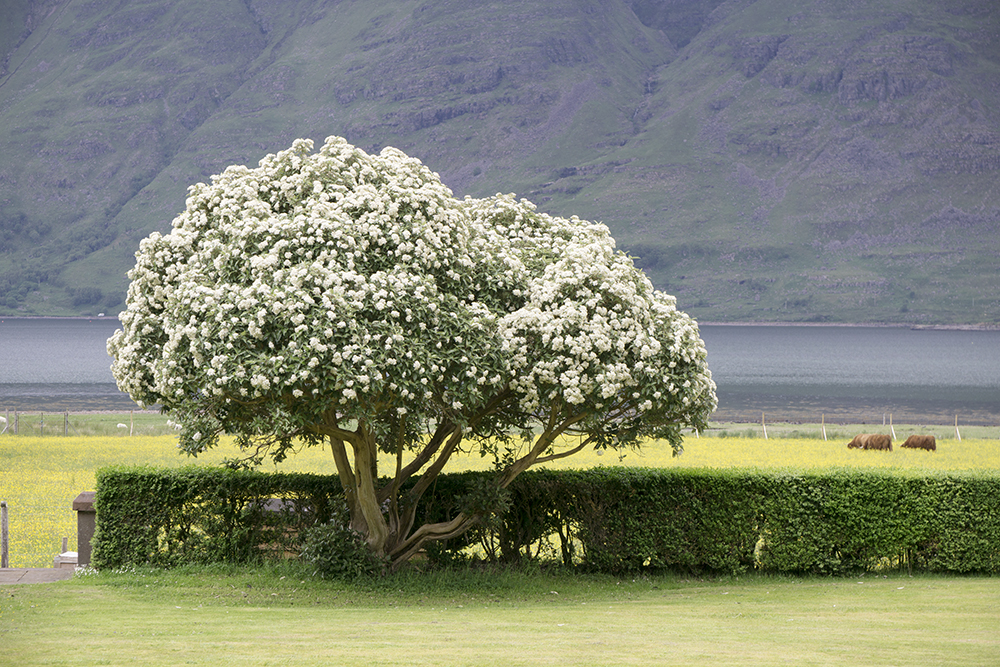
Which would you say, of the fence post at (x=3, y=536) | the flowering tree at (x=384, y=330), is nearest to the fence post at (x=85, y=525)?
the fence post at (x=3, y=536)

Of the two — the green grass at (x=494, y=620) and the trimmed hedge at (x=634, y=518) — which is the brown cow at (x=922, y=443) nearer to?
the trimmed hedge at (x=634, y=518)

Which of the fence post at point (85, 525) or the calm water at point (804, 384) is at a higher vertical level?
the calm water at point (804, 384)

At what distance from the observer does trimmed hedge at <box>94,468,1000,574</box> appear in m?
16.3

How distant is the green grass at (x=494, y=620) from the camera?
33.4 feet

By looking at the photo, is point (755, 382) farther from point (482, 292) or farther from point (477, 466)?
point (482, 292)

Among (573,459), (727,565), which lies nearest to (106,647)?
(727,565)

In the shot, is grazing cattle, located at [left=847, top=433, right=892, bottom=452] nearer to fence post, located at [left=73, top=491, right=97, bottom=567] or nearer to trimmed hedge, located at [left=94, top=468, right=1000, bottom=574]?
trimmed hedge, located at [left=94, top=468, right=1000, bottom=574]

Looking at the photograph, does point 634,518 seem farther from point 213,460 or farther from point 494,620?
point 213,460

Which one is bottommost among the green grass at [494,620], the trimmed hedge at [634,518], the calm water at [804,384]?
the green grass at [494,620]

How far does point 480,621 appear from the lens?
12.7 m

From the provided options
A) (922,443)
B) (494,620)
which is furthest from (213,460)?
(922,443)

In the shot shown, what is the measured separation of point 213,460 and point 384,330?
1090 inches

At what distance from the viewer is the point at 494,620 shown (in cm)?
1285

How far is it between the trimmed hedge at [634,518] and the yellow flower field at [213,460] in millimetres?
6039
